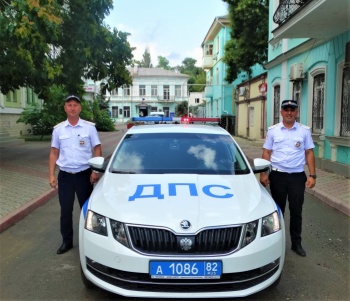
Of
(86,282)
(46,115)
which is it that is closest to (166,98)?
(46,115)

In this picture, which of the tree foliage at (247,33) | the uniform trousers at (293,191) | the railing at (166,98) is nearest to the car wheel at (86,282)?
the uniform trousers at (293,191)

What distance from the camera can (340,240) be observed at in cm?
536

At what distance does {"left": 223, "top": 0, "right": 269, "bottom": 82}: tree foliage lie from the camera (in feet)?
72.6

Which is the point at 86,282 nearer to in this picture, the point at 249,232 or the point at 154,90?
the point at 249,232

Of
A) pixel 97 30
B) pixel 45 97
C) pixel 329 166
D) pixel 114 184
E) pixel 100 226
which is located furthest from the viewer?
pixel 45 97

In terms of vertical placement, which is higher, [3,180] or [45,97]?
[45,97]

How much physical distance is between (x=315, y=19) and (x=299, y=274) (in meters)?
7.30

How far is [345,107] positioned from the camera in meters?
10.5

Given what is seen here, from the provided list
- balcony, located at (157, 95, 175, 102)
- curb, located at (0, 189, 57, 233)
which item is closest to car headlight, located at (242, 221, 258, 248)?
curb, located at (0, 189, 57, 233)

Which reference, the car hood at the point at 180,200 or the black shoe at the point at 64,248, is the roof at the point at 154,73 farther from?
the car hood at the point at 180,200

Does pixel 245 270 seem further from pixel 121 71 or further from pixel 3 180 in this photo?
pixel 121 71

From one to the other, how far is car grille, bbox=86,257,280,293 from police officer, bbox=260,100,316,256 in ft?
5.31

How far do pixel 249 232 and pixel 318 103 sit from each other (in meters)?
10.4

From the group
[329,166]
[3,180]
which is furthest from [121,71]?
[329,166]
